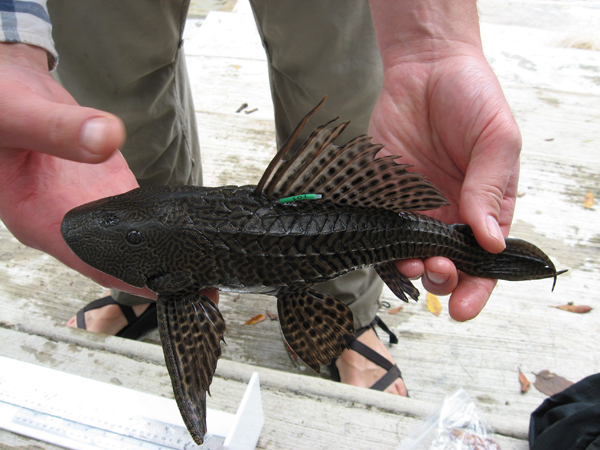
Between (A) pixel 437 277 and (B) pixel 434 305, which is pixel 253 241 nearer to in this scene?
(A) pixel 437 277

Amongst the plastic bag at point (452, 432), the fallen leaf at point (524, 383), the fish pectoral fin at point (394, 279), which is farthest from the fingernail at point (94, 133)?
the fallen leaf at point (524, 383)

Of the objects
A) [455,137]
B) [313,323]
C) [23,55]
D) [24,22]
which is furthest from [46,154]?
[455,137]

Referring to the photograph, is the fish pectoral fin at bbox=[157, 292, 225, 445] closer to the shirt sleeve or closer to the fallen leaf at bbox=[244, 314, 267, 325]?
the shirt sleeve

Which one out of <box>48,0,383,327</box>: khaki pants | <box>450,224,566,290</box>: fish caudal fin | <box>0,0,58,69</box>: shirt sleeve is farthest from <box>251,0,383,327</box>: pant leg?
<box>0,0,58,69</box>: shirt sleeve

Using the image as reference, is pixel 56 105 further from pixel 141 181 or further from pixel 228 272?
pixel 141 181

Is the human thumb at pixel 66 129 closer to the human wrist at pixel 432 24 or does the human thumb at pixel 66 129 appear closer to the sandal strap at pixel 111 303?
the human wrist at pixel 432 24
